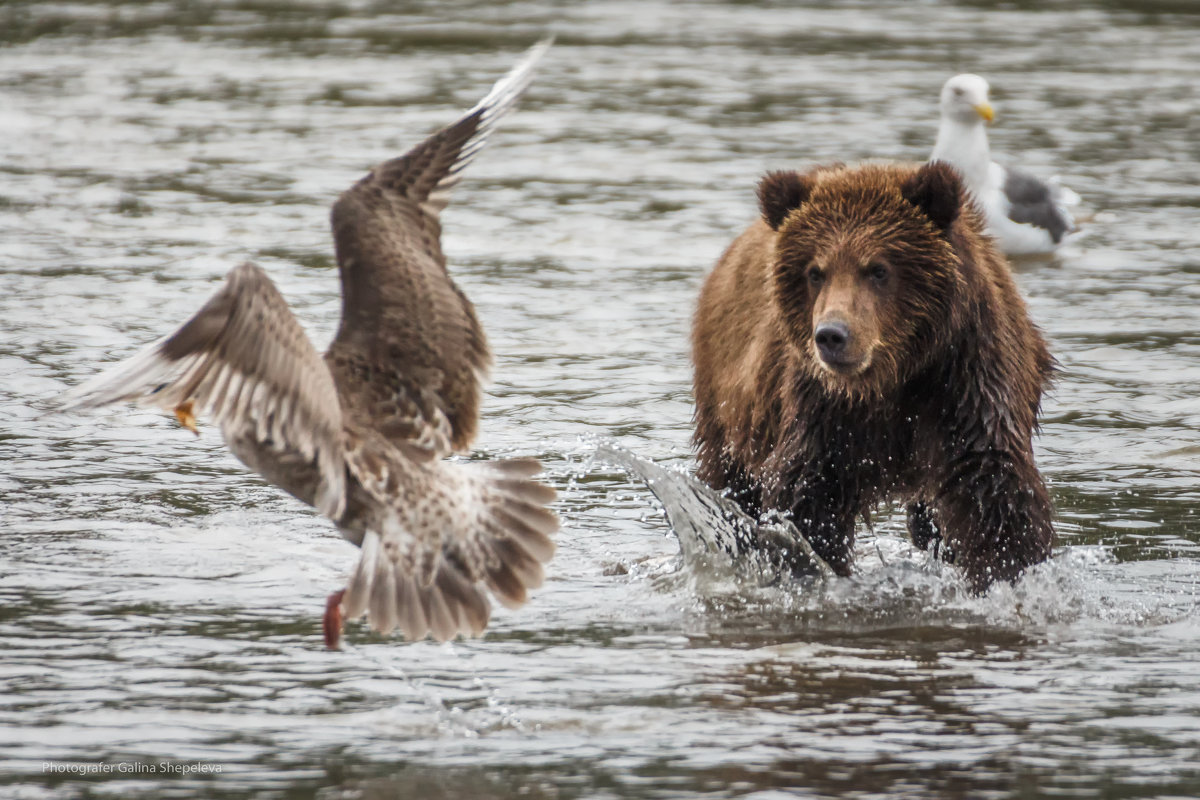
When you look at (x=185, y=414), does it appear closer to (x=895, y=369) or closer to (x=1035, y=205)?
(x=895, y=369)

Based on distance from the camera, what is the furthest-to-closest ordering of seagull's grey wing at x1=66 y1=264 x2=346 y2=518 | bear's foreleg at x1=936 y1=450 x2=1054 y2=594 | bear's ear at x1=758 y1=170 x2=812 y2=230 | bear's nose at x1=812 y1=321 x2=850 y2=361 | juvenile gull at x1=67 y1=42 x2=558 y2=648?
1. bear's ear at x1=758 y1=170 x2=812 y2=230
2. bear's foreleg at x1=936 y1=450 x2=1054 y2=594
3. bear's nose at x1=812 y1=321 x2=850 y2=361
4. juvenile gull at x1=67 y1=42 x2=558 y2=648
5. seagull's grey wing at x1=66 y1=264 x2=346 y2=518

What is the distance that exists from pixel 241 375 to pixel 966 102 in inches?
345

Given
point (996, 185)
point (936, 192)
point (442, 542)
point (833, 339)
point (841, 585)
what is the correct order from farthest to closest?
point (996, 185), point (841, 585), point (936, 192), point (833, 339), point (442, 542)

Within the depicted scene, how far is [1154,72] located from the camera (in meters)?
20.9

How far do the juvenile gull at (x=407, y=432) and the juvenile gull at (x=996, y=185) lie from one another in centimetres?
694

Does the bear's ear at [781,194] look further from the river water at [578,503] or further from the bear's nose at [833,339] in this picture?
the river water at [578,503]

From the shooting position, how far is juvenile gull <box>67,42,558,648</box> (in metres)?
6.06

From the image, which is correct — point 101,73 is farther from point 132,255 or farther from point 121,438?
point 121,438

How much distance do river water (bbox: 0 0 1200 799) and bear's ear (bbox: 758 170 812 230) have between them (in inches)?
58.3

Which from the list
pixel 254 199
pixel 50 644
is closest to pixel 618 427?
pixel 50 644

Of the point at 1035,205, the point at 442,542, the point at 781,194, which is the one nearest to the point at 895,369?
the point at 781,194

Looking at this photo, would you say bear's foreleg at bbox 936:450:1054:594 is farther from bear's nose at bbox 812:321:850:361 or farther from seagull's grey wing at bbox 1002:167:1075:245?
seagull's grey wing at bbox 1002:167:1075:245

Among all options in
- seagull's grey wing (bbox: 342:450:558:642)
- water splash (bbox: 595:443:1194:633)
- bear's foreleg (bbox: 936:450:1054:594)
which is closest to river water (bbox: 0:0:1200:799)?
water splash (bbox: 595:443:1194:633)

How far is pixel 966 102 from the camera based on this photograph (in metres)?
13.2
